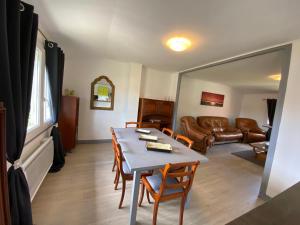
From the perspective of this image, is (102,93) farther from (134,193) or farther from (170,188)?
(170,188)

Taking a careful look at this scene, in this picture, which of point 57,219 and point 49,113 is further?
point 49,113

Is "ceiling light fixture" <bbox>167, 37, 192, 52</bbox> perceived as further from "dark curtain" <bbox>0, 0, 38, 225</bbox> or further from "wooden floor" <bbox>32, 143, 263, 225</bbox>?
"wooden floor" <bbox>32, 143, 263, 225</bbox>

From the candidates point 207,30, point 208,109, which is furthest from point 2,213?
point 208,109

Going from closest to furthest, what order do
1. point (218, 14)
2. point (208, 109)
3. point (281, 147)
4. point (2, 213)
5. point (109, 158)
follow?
point (2, 213) → point (218, 14) → point (281, 147) → point (109, 158) → point (208, 109)

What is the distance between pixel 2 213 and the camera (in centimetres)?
72

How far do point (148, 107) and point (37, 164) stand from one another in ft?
9.59

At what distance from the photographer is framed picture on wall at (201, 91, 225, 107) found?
18.6 ft

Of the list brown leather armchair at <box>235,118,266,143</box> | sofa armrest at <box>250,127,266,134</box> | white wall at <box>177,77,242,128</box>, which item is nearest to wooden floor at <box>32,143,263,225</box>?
→ white wall at <box>177,77,242,128</box>

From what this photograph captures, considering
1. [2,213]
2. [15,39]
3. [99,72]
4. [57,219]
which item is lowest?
[57,219]

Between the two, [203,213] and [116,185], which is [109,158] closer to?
[116,185]

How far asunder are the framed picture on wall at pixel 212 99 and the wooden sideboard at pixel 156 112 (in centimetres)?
183

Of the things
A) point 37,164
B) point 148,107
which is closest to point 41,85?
point 37,164

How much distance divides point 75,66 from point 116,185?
3051 mm

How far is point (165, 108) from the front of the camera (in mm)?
4520
